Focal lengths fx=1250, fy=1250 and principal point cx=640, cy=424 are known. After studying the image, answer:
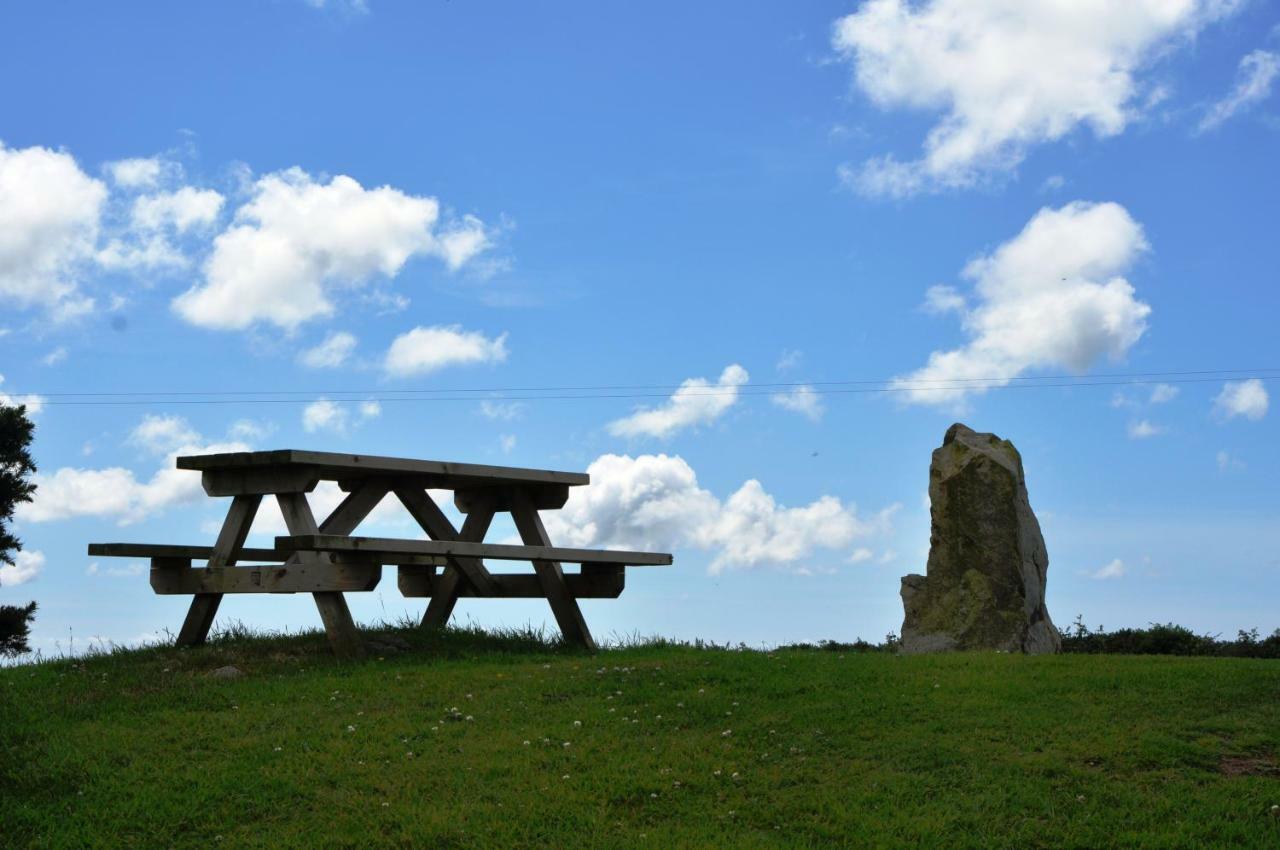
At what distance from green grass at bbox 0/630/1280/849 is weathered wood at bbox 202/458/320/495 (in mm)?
1916

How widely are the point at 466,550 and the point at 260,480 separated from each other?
2377mm

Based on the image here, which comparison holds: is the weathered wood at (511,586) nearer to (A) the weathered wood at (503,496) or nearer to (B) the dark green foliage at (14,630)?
(A) the weathered wood at (503,496)

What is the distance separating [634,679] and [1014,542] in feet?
23.4

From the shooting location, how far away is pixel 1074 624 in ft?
65.5

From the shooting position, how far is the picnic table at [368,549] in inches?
517

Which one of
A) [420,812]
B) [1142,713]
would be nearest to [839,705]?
[1142,713]

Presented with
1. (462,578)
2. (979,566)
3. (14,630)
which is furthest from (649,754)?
(14,630)

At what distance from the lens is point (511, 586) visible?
51.5 ft

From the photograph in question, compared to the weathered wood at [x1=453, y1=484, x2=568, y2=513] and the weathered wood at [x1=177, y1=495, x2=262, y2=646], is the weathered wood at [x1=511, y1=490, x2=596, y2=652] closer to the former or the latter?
the weathered wood at [x1=453, y1=484, x2=568, y2=513]

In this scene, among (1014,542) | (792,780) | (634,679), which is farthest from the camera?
(1014,542)

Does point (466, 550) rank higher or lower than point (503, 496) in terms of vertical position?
lower

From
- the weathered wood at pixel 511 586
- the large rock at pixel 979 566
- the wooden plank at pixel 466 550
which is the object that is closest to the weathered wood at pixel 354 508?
the wooden plank at pixel 466 550

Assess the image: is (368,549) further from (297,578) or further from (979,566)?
(979,566)

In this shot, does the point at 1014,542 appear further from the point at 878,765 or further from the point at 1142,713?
the point at 878,765
